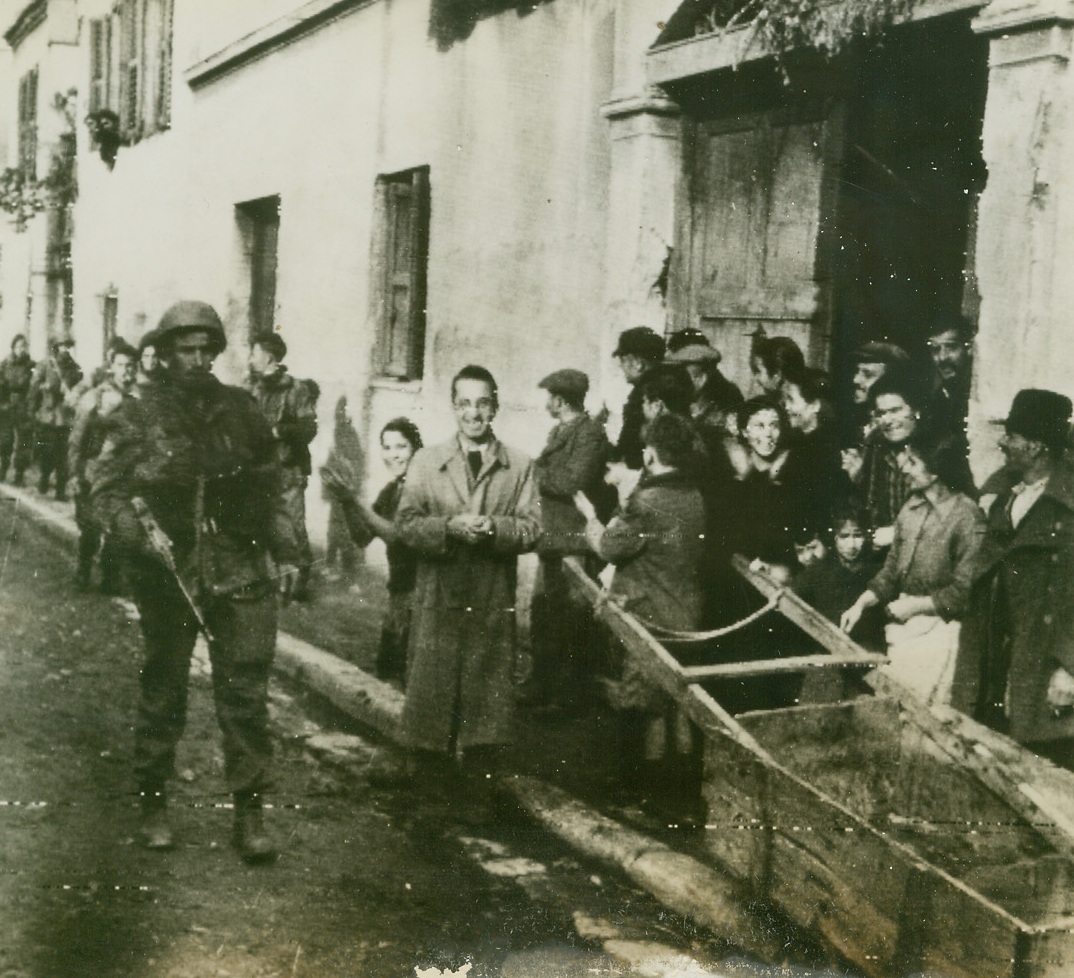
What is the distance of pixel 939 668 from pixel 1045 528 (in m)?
0.50

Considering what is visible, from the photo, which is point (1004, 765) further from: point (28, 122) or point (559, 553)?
point (28, 122)

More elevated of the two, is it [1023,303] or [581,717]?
[1023,303]

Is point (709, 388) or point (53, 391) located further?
point (709, 388)

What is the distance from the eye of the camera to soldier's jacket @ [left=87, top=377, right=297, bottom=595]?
337cm

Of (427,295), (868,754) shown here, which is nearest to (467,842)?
(868,754)

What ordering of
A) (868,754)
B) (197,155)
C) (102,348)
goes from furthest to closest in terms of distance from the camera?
(197,155) < (102,348) < (868,754)

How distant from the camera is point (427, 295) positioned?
4117 millimetres

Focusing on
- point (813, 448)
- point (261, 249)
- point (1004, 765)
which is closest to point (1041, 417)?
point (813, 448)

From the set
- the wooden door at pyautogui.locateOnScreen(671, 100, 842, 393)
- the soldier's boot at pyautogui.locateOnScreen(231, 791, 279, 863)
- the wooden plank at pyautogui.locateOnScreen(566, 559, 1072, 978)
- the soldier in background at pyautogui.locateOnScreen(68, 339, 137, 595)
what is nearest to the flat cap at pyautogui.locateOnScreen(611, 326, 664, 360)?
the wooden door at pyautogui.locateOnScreen(671, 100, 842, 393)

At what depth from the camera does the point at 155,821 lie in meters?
3.42

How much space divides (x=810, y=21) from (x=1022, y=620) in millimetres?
1896

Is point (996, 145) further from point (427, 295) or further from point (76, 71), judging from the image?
point (76, 71)

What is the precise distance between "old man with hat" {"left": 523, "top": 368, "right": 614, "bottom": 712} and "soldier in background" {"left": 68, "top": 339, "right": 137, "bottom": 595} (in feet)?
4.22

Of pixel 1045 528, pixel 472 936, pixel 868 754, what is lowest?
pixel 472 936
